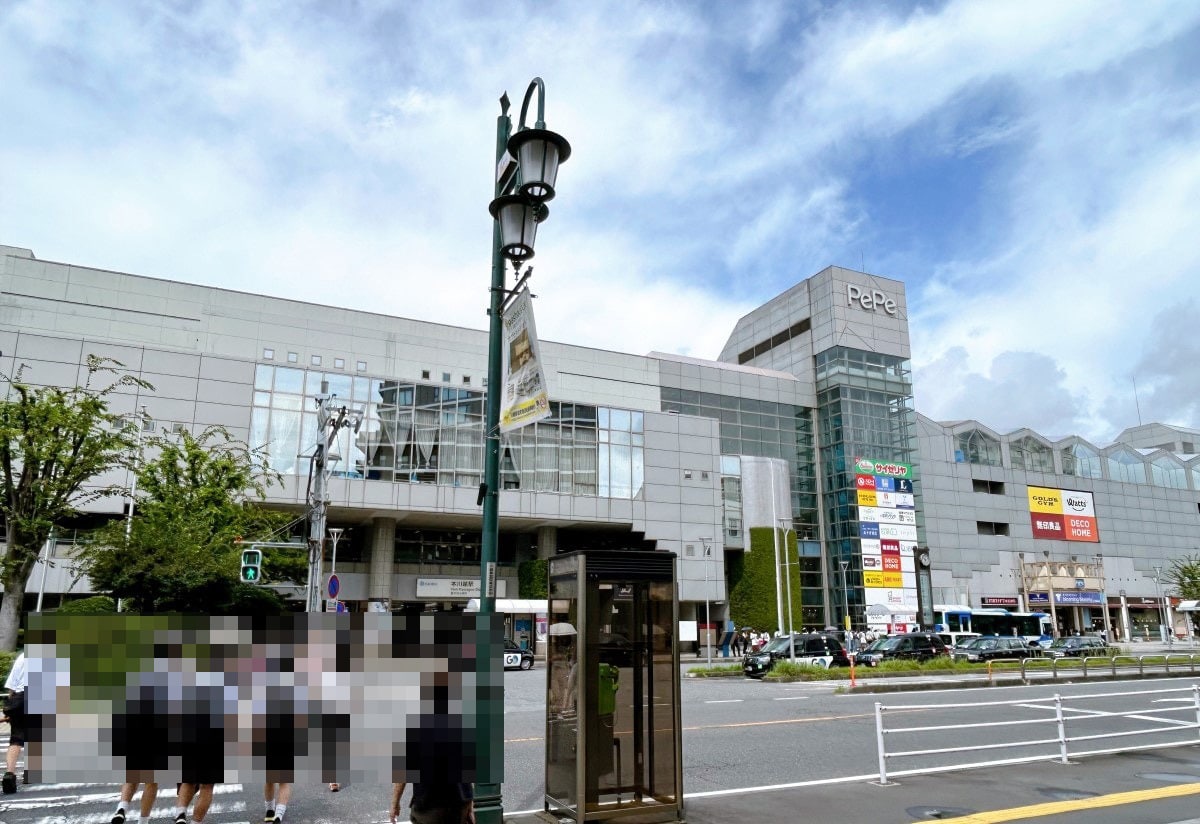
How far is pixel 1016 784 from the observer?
9.14 m

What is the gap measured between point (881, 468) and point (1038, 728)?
50.0m

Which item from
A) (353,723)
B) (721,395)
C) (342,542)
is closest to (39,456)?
(353,723)

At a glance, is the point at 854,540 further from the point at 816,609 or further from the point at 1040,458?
the point at 1040,458

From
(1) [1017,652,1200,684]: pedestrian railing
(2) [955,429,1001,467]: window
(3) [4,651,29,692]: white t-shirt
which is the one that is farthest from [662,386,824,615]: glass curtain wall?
(3) [4,651,29,692]: white t-shirt

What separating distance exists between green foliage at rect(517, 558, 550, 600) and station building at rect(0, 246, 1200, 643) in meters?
0.83

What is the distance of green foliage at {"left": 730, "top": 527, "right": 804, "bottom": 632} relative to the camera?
5503cm

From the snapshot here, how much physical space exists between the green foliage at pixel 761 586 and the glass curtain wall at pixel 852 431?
180 inches

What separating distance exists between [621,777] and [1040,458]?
79807 millimetres

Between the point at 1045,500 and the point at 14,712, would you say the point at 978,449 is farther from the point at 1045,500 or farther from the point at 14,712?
the point at 14,712

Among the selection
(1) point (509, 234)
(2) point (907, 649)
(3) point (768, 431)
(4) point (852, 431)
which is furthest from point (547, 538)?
(1) point (509, 234)

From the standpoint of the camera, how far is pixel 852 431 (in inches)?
2432

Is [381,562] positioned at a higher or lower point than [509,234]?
lower

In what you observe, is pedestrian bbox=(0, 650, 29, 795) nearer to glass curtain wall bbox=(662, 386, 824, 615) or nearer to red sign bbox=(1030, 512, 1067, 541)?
glass curtain wall bbox=(662, 386, 824, 615)

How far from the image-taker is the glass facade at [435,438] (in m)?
43.3
